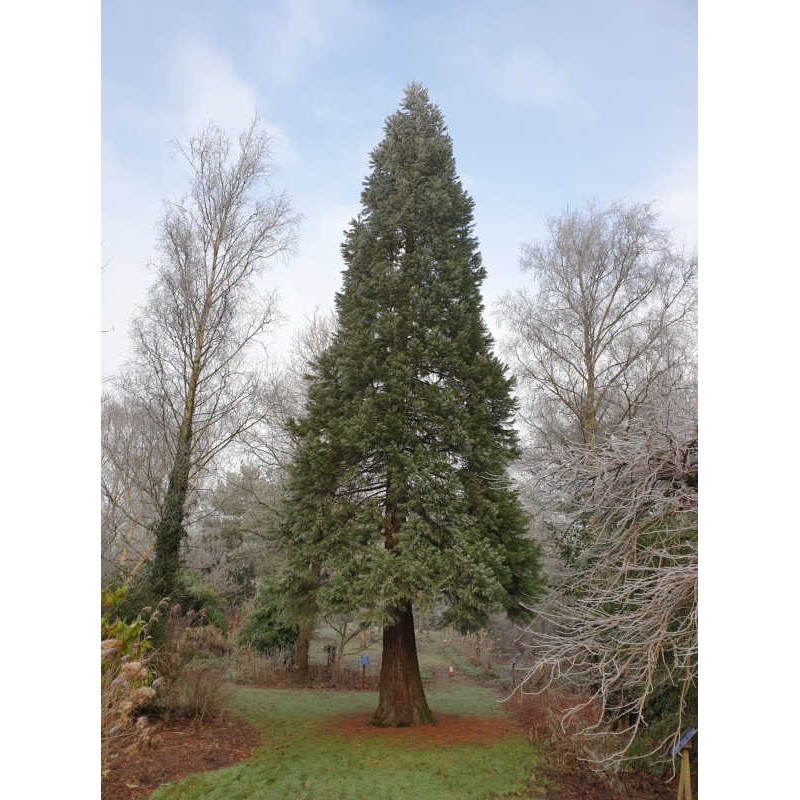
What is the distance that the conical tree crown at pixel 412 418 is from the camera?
5559 mm

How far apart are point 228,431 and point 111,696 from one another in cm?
412

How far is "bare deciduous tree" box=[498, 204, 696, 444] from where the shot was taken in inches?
297

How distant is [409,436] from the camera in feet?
20.0

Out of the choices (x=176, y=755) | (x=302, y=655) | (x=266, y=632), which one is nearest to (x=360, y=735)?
(x=176, y=755)

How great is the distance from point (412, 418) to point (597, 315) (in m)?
3.30

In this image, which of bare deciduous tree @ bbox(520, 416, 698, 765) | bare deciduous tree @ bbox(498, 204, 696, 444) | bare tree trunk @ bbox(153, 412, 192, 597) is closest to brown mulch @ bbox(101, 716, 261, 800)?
bare tree trunk @ bbox(153, 412, 192, 597)

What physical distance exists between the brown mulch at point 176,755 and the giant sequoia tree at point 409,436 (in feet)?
4.76

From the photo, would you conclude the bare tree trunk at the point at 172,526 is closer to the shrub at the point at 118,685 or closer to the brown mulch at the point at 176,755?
the brown mulch at the point at 176,755

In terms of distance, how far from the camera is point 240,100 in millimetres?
6230

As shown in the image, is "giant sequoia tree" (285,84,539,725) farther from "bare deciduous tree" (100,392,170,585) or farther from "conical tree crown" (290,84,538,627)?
"bare deciduous tree" (100,392,170,585)

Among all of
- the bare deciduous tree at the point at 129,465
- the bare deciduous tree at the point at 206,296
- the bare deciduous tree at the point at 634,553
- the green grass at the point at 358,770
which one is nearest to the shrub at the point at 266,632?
the green grass at the point at 358,770

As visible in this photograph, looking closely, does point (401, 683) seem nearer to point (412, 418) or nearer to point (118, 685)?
point (412, 418)

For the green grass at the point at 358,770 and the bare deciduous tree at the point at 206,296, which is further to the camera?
the bare deciduous tree at the point at 206,296
